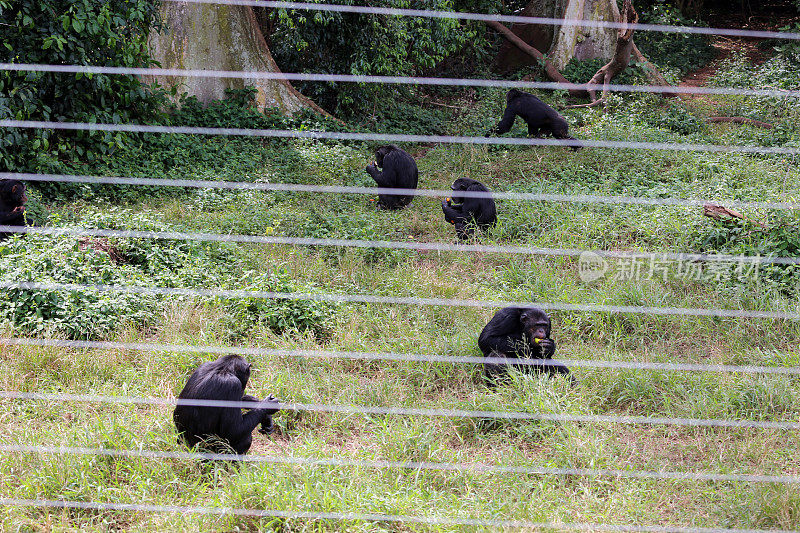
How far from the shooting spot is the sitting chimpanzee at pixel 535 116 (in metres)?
9.01

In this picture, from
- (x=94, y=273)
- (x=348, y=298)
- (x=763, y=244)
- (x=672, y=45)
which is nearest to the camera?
(x=348, y=298)

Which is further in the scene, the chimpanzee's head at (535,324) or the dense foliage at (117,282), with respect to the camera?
the dense foliage at (117,282)

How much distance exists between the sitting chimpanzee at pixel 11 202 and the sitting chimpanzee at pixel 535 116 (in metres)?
6.03

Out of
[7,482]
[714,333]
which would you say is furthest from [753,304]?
[7,482]

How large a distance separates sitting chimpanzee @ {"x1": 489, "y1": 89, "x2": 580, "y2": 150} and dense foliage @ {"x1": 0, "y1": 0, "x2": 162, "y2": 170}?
15.4ft

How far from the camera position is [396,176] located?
25.3ft

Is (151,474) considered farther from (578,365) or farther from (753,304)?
(753,304)

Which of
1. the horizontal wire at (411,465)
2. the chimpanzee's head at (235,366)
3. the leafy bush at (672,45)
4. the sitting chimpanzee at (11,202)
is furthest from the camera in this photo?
the leafy bush at (672,45)

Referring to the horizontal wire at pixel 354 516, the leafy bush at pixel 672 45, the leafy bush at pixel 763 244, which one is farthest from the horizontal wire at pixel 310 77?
the leafy bush at pixel 672 45

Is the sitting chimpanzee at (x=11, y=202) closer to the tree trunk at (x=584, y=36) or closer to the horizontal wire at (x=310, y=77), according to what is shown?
the horizontal wire at (x=310, y=77)

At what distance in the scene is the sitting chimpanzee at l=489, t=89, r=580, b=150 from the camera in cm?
901

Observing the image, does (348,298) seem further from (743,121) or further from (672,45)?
(672,45)

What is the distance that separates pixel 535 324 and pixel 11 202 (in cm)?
474

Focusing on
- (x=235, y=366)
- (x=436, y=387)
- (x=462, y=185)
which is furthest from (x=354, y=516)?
(x=462, y=185)
